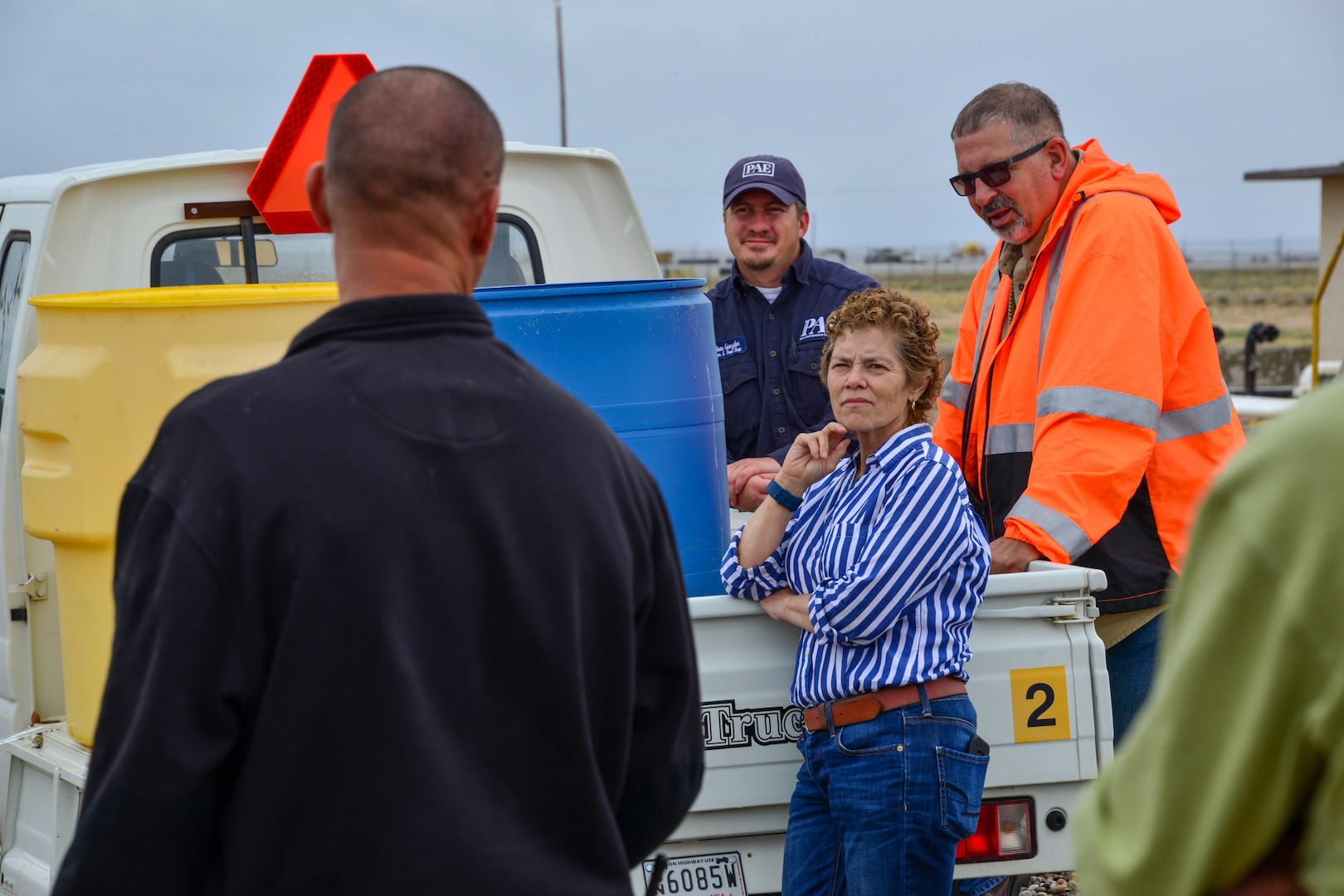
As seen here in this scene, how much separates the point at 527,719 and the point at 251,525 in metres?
0.39

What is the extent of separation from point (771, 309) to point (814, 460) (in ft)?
5.48

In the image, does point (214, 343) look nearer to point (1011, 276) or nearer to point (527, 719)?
point (527, 719)

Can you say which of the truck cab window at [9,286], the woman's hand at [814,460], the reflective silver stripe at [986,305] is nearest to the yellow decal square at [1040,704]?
the woman's hand at [814,460]

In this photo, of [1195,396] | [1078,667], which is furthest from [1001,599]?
[1195,396]

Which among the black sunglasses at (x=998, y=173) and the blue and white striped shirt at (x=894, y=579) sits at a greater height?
the black sunglasses at (x=998, y=173)

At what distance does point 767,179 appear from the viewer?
15.6 ft

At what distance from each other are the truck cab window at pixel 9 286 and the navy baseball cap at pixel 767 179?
2357 mm

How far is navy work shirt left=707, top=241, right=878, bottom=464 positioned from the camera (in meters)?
4.52

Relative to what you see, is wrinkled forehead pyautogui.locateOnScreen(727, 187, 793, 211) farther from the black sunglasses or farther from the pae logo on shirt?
the black sunglasses

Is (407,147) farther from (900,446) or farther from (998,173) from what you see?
(998,173)

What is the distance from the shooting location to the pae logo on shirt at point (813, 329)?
179 inches

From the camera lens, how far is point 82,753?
289cm

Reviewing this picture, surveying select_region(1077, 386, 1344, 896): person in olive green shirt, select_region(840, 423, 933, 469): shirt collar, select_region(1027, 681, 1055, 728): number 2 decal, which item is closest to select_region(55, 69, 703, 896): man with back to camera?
select_region(1077, 386, 1344, 896): person in olive green shirt

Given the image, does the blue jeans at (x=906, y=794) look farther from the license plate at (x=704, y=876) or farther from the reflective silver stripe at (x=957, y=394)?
the reflective silver stripe at (x=957, y=394)
